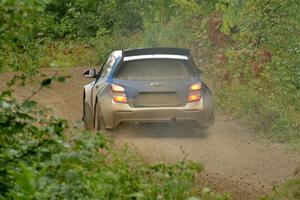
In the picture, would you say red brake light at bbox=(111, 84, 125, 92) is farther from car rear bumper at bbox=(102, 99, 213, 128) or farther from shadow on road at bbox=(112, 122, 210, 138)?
shadow on road at bbox=(112, 122, 210, 138)

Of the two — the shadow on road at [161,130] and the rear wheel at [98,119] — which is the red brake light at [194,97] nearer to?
the shadow on road at [161,130]

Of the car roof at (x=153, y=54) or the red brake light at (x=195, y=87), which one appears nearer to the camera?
the red brake light at (x=195, y=87)

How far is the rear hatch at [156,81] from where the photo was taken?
14.6 meters

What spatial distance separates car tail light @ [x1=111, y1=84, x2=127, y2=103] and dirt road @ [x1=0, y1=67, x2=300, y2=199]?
0.70m

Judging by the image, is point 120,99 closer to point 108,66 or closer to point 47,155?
point 108,66

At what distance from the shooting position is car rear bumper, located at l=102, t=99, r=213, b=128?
14.7 m

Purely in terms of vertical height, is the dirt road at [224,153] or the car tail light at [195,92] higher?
the car tail light at [195,92]

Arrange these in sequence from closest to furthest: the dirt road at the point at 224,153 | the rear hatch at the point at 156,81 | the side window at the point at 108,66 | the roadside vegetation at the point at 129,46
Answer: the roadside vegetation at the point at 129,46
the dirt road at the point at 224,153
the rear hatch at the point at 156,81
the side window at the point at 108,66

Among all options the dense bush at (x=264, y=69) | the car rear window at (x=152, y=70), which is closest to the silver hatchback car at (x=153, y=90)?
the car rear window at (x=152, y=70)

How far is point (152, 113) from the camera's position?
14688mm

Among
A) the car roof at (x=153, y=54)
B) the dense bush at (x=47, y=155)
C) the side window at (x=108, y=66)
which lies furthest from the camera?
the side window at (x=108, y=66)

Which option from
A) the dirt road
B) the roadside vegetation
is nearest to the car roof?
the dirt road

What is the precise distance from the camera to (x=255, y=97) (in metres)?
17.6

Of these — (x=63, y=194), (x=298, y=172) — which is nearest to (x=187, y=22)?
(x=298, y=172)
